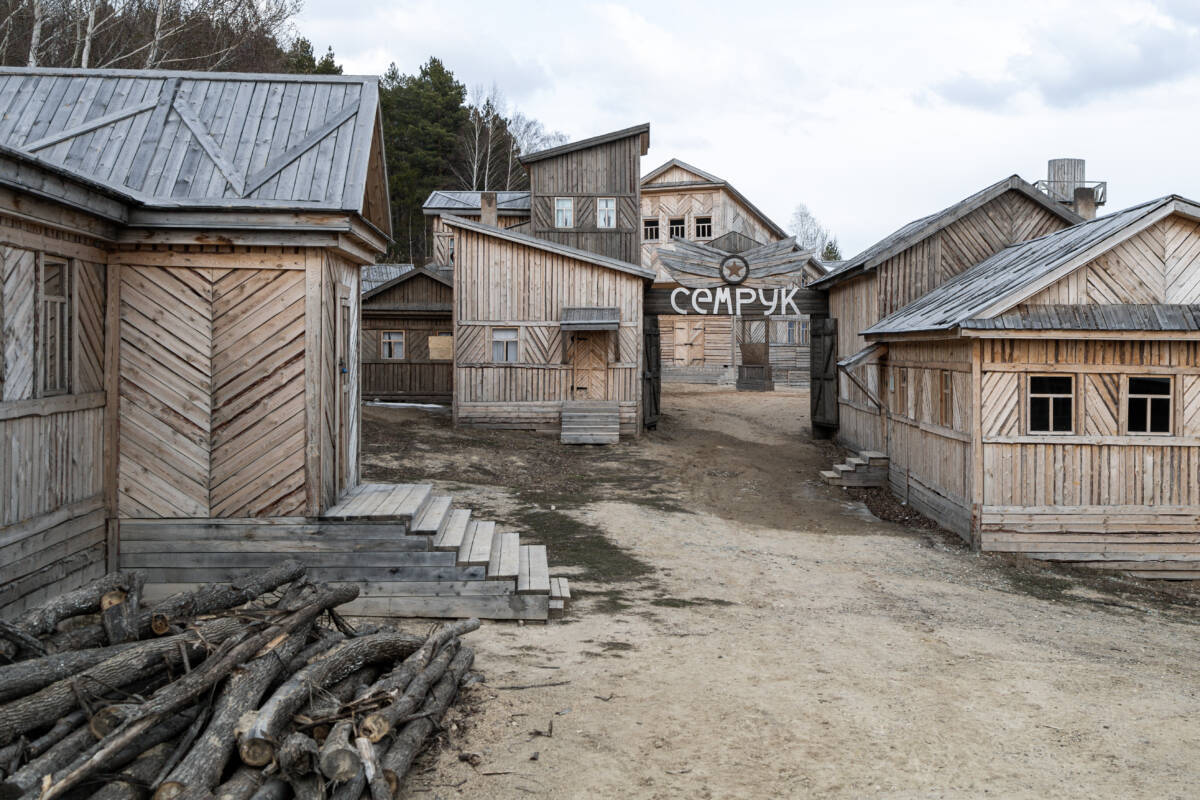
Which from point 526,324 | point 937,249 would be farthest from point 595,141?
point 937,249

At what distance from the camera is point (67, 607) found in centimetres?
587

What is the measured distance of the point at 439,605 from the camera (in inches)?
355

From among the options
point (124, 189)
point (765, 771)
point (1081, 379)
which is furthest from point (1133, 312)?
point (124, 189)

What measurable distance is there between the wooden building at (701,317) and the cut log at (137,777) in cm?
3583

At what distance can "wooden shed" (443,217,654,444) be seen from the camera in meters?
23.5

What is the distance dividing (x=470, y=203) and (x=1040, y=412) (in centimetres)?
Result: 2721

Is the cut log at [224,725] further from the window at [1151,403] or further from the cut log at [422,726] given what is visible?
the window at [1151,403]

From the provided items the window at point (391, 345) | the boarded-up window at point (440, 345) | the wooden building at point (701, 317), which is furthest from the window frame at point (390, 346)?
the wooden building at point (701, 317)

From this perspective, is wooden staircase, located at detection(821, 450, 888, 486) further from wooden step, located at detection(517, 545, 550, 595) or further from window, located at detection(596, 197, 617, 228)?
window, located at detection(596, 197, 617, 228)

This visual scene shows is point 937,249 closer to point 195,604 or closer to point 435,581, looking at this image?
point 435,581

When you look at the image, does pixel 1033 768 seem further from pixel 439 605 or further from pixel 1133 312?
pixel 1133 312

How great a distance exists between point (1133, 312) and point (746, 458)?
32.9 ft

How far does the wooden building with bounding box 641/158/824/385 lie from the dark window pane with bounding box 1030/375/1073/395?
2594cm

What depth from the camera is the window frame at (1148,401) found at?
45.1 ft
